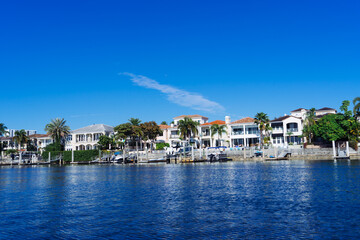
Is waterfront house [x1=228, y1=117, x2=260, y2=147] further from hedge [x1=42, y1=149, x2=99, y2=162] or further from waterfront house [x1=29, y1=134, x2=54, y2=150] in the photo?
waterfront house [x1=29, y1=134, x2=54, y2=150]

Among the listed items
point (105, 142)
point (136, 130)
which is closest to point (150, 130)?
point (136, 130)

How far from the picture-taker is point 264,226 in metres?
17.2

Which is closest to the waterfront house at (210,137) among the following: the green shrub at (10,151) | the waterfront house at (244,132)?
the waterfront house at (244,132)

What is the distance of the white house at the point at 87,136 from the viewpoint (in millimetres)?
118875

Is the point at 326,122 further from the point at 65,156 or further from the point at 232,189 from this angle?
the point at 65,156

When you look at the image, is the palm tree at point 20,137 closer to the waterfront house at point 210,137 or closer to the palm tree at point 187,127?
the palm tree at point 187,127

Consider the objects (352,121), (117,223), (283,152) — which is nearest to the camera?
(117,223)

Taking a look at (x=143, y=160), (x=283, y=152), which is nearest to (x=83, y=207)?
(x=283, y=152)

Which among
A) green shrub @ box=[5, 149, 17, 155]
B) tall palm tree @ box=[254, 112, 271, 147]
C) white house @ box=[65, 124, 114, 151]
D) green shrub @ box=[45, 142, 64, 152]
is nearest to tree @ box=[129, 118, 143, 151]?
white house @ box=[65, 124, 114, 151]

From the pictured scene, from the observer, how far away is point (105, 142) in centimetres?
10550

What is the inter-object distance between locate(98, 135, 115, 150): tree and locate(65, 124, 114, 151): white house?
32.7ft

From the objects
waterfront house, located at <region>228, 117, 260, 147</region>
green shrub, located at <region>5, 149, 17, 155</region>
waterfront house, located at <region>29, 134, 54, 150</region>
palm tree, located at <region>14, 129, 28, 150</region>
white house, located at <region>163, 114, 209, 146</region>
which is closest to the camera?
waterfront house, located at <region>228, 117, 260, 147</region>

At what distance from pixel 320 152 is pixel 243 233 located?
66708 mm

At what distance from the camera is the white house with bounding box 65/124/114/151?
118875mm
